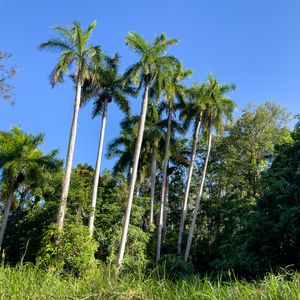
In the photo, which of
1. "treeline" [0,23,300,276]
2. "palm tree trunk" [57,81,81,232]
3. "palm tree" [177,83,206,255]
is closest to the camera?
"treeline" [0,23,300,276]

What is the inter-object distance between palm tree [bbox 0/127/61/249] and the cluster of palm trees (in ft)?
14.7

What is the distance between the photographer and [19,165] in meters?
29.5

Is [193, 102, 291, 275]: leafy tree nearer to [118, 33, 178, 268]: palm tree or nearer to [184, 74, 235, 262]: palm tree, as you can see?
[184, 74, 235, 262]: palm tree

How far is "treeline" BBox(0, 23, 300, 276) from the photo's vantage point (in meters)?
20.6

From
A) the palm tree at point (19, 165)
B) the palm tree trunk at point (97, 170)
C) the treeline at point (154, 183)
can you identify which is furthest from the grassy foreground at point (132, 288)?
the palm tree at point (19, 165)

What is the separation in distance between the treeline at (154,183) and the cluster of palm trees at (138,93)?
0.07 metres

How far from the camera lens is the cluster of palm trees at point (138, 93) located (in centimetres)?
2572

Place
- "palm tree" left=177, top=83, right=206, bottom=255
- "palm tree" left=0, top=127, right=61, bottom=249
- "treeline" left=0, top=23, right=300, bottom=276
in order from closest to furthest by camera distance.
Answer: "treeline" left=0, top=23, right=300, bottom=276 < "palm tree" left=0, top=127, right=61, bottom=249 < "palm tree" left=177, top=83, right=206, bottom=255

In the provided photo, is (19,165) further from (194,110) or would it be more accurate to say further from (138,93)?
(194,110)

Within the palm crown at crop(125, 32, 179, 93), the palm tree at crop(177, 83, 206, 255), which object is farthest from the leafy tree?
the palm crown at crop(125, 32, 179, 93)

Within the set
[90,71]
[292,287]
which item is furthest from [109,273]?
[90,71]

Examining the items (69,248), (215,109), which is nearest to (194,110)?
(215,109)

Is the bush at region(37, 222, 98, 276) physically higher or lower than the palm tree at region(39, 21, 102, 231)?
lower

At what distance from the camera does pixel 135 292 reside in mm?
5016
